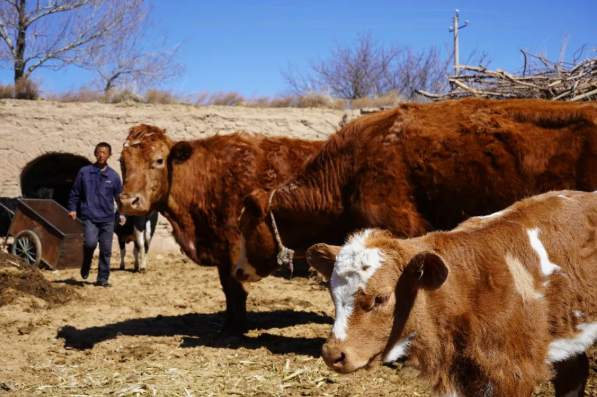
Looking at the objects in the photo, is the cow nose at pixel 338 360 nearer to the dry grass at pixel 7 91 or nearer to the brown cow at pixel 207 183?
the brown cow at pixel 207 183

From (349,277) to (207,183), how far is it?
4501 millimetres

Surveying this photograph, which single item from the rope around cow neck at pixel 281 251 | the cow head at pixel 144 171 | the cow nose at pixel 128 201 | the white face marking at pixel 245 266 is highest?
the cow head at pixel 144 171

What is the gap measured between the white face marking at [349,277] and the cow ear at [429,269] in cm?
19

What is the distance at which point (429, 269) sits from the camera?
3.26 meters

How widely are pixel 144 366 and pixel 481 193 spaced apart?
3.52 meters

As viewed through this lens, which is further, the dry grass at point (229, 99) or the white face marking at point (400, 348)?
the dry grass at point (229, 99)

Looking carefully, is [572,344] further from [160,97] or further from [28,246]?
[160,97]

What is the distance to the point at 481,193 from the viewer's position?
17.5 feet

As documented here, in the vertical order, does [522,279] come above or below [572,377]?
above

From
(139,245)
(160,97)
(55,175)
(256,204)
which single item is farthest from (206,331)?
(55,175)

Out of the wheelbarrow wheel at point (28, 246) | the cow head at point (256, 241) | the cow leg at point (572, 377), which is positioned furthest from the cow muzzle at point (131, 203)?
the wheelbarrow wheel at point (28, 246)

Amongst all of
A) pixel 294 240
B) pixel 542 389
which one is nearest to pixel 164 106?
pixel 294 240

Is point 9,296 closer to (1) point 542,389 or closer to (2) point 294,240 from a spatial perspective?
(2) point 294,240

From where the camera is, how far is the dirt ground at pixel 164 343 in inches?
202
